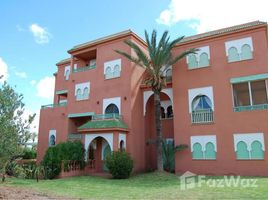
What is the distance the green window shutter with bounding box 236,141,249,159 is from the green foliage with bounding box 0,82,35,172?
1396 centimetres

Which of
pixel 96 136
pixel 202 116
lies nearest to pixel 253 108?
pixel 202 116

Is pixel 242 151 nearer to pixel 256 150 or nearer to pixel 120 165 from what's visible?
pixel 256 150

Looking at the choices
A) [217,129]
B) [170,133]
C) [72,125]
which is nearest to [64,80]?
[72,125]

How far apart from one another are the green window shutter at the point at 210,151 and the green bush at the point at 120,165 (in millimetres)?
5844

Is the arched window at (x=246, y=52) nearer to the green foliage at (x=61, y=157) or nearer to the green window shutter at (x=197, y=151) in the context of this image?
the green window shutter at (x=197, y=151)

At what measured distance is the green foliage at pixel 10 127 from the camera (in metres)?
10.0

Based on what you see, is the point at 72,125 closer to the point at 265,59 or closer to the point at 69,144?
the point at 69,144

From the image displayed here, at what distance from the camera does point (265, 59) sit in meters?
17.8

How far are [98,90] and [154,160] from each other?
8.49m

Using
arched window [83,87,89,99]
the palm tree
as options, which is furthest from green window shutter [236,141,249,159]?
arched window [83,87,89,99]

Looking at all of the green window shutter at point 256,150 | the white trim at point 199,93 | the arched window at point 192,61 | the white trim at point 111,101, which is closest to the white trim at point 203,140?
the white trim at point 199,93

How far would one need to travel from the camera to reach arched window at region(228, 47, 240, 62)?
18.9 m

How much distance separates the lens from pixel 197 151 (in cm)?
1916

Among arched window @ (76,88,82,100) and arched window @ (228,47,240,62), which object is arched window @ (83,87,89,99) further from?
arched window @ (228,47,240,62)
